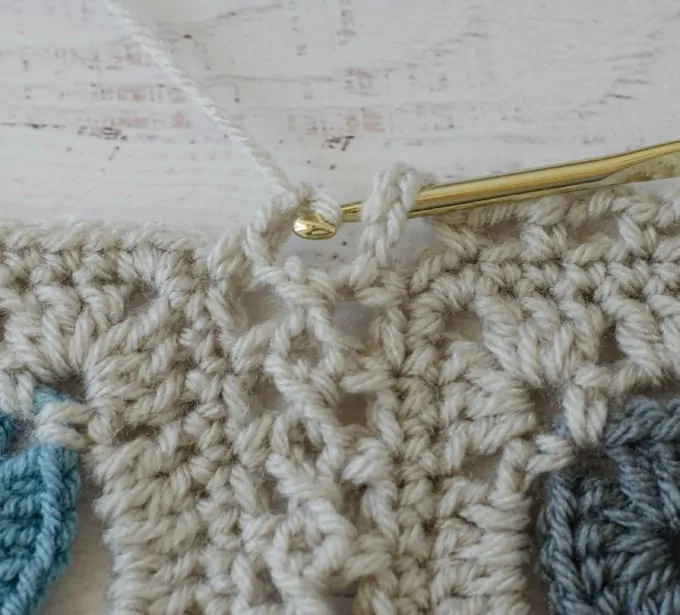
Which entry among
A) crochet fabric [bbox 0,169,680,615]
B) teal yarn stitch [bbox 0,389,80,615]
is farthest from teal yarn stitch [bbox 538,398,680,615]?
teal yarn stitch [bbox 0,389,80,615]

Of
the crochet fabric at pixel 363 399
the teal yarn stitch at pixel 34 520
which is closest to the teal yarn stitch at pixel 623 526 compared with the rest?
the crochet fabric at pixel 363 399

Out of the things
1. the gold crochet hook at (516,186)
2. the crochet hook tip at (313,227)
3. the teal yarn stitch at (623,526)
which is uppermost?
the gold crochet hook at (516,186)

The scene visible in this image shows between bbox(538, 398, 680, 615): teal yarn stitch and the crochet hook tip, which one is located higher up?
the crochet hook tip

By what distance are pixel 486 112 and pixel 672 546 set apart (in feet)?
1.29

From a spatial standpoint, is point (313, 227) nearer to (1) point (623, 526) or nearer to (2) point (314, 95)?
(2) point (314, 95)

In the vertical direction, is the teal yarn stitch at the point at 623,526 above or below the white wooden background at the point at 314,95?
below

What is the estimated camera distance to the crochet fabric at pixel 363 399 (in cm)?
66

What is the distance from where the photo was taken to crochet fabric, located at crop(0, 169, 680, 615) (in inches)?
25.9

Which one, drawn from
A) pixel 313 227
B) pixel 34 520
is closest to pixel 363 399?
pixel 313 227

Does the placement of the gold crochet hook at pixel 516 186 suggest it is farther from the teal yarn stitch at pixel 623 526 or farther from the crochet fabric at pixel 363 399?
the teal yarn stitch at pixel 623 526

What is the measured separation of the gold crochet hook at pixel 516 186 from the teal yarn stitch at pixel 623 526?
0.18 meters

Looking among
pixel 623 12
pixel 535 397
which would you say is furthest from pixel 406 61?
pixel 535 397

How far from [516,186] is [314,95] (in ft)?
0.67

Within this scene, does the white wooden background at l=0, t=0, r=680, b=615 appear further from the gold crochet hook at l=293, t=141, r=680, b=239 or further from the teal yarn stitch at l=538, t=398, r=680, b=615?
the teal yarn stitch at l=538, t=398, r=680, b=615
